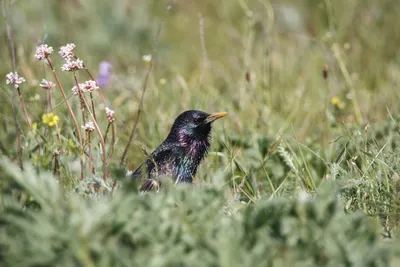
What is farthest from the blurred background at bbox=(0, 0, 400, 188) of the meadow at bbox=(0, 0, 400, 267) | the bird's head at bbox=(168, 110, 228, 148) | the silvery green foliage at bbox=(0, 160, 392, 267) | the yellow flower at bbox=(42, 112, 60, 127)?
the silvery green foliage at bbox=(0, 160, 392, 267)

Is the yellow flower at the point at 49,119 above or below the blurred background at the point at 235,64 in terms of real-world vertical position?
above

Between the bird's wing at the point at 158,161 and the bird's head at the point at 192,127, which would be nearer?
the bird's wing at the point at 158,161

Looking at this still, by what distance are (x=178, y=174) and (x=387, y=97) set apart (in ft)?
7.69

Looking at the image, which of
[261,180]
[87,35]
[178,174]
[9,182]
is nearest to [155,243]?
[9,182]

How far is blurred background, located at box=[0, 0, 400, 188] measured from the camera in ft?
15.3

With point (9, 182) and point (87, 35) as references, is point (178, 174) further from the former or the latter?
point (87, 35)

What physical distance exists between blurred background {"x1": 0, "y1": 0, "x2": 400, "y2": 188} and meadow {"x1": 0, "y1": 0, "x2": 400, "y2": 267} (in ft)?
0.06

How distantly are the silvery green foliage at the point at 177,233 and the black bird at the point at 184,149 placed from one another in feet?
4.35

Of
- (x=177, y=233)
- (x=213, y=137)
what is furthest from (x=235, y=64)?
(x=177, y=233)

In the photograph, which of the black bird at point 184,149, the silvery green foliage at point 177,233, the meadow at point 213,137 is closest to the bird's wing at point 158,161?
the black bird at point 184,149

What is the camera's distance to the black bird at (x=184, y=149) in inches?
148

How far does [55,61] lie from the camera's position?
6.55 metres

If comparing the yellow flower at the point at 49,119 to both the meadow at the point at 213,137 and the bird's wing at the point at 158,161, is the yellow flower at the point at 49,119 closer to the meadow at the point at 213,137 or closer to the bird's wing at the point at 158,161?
the meadow at the point at 213,137

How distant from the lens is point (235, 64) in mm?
6293
